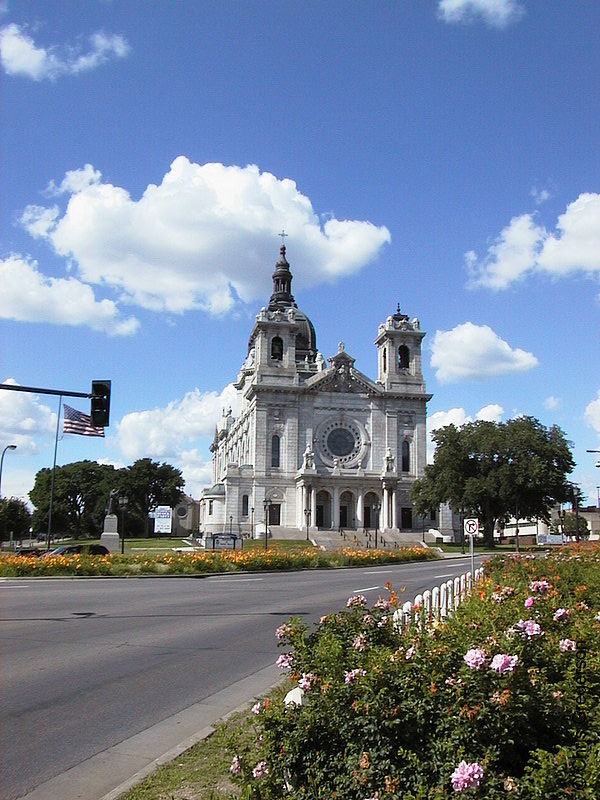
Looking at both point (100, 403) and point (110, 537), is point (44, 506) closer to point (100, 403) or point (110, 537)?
point (110, 537)

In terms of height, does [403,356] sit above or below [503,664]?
above

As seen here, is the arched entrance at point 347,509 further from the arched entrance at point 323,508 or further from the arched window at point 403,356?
the arched window at point 403,356

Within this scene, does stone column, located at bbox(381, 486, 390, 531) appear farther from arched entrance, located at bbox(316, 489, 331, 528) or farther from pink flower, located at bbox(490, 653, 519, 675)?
pink flower, located at bbox(490, 653, 519, 675)

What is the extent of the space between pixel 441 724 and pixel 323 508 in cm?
7870

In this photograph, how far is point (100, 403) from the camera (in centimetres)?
1895

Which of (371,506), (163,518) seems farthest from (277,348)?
(163,518)

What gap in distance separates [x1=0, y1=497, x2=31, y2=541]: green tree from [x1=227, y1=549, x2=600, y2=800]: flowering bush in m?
98.1

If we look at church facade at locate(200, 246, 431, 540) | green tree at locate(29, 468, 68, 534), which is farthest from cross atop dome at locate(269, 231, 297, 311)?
green tree at locate(29, 468, 68, 534)

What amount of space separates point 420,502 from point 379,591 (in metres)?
51.1

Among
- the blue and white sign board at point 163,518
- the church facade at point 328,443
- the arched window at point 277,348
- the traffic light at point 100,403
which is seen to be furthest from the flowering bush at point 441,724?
the arched window at point 277,348

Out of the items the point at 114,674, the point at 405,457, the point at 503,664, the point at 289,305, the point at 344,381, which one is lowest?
the point at 114,674

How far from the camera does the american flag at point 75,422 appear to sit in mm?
32406

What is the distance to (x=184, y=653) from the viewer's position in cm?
1197

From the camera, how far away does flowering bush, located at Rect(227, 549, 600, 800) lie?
404 cm
